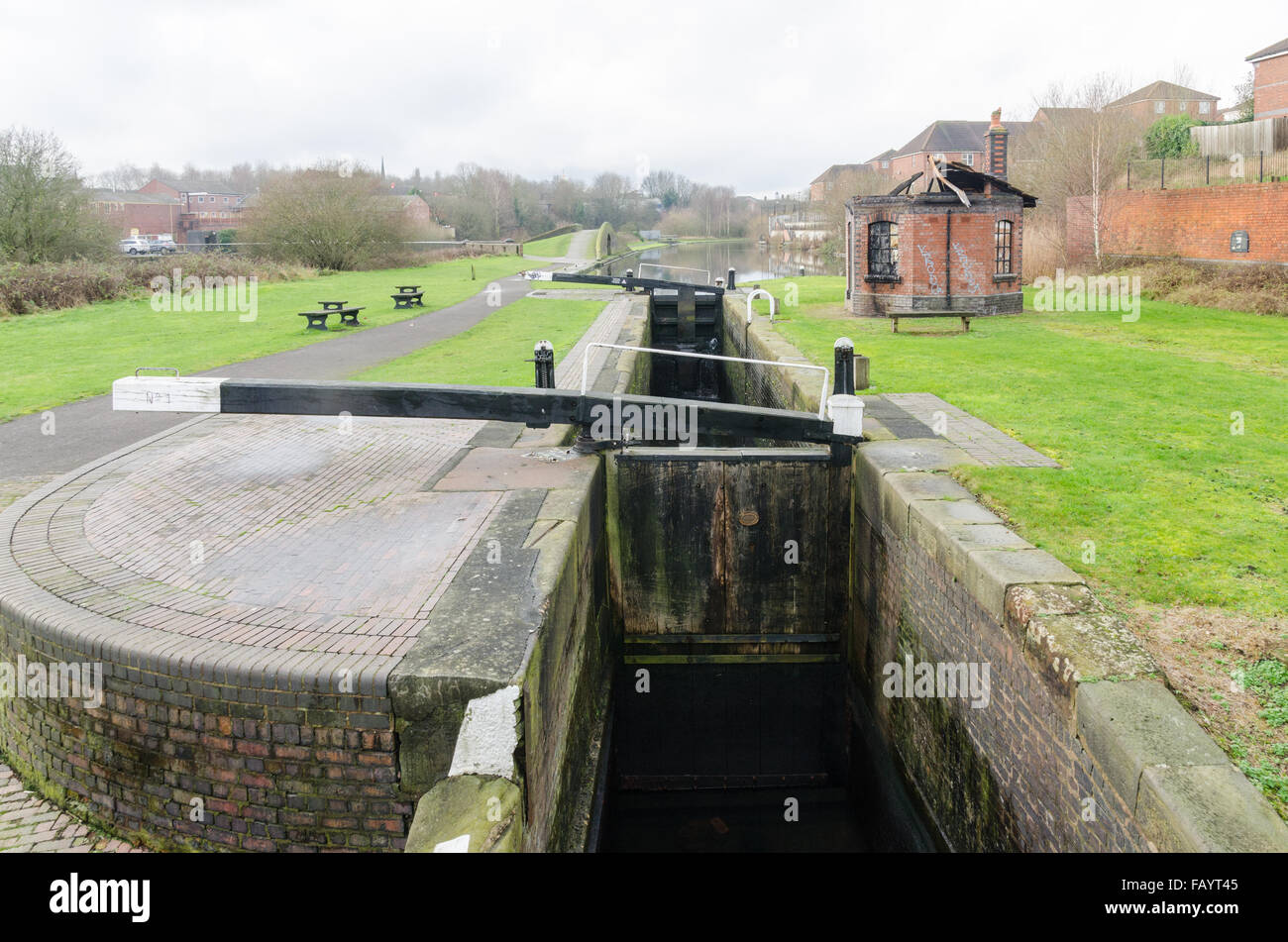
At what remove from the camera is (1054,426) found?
8.67 metres

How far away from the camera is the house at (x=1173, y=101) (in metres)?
52.9

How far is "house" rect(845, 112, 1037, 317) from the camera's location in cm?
1834

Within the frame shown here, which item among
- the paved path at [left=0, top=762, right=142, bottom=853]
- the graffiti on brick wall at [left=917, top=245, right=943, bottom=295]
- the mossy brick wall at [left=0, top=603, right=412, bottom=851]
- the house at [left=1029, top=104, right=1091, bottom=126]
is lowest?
the paved path at [left=0, top=762, right=142, bottom=853]

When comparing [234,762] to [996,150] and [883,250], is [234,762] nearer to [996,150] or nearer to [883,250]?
[883,250]

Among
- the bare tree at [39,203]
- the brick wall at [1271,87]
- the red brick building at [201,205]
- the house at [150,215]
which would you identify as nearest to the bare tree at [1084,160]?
the brick wall at [1271,87]

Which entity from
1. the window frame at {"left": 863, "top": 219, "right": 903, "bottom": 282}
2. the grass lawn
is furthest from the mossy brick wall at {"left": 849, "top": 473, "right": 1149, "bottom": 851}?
the window frame at {"left": 863, "top": 219, "right": 903, "bottom": 282}

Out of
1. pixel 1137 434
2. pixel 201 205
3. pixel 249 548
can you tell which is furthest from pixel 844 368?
pixel 201 205

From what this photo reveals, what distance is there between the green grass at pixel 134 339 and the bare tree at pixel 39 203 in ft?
20.5

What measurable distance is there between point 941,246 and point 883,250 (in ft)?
4.04

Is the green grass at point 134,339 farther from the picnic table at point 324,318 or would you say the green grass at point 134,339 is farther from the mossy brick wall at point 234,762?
the mossy brick wall at point 234,762

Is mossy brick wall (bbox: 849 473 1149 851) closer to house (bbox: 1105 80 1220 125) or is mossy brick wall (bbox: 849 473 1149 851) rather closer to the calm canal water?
the calm canal water

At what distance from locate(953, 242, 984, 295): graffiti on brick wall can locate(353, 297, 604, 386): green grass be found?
7.62 meters
